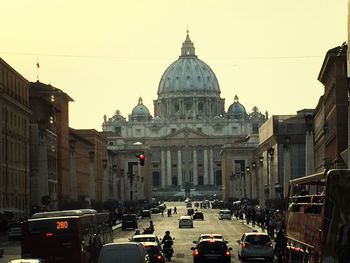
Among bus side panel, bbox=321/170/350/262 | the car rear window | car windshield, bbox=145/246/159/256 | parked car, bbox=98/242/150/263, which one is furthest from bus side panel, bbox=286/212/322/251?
the car rear window

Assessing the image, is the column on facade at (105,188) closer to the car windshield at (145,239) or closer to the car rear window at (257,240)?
the car rear window at (257,240)

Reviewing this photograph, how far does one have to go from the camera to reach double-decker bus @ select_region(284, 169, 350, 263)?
850 inches

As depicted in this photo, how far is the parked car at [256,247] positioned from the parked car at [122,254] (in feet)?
48.4

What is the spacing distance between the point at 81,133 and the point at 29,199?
7076 cm

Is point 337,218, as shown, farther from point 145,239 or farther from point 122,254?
point 145,239

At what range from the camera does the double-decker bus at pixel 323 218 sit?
21.6 metres

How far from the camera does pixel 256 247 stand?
4419cm

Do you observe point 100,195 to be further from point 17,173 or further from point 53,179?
point 17,173

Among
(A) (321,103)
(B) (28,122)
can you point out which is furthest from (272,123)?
(B) (28,122)

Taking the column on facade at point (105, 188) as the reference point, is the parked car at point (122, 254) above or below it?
below

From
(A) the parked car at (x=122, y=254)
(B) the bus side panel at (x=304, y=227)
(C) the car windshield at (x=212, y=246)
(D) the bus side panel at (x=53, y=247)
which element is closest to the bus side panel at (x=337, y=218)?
(B) the bus side panel at (x=304, y=227)

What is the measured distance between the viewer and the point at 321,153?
350 ft

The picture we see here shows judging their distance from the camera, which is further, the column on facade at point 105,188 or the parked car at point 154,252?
A: the column on facade at point 105,188

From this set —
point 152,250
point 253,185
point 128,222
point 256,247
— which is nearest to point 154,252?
point 152,250
